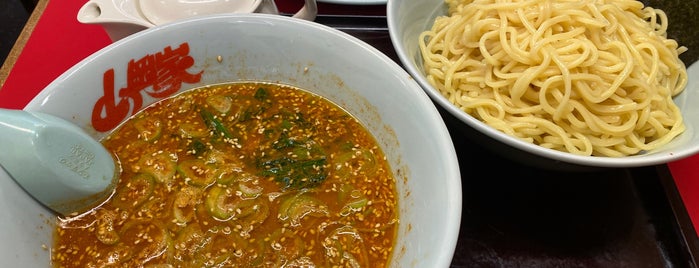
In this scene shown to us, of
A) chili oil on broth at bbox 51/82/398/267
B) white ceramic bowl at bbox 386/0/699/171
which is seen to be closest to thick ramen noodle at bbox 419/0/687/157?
white ceramic bowl at bbox 386/0/699/171

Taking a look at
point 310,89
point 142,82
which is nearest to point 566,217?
point 310,89

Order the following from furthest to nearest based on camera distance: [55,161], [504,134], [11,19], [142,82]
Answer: [11,19], [142,82], [504,134], [55,161]

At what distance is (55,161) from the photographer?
1332 millimetres

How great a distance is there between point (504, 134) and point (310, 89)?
72 centimetres

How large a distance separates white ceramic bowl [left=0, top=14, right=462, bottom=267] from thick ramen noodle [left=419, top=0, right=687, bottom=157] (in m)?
0.40

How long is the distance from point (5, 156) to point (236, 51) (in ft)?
2.57

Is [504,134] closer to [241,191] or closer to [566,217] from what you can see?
[566,217]

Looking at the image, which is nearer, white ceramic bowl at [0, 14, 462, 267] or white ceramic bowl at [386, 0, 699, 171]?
white ceramic bowl at [0, 14, 462, 267]

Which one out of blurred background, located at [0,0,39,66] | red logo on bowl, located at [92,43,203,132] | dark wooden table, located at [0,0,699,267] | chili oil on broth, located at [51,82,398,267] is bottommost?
blurred background, located at [0,0,39,66]

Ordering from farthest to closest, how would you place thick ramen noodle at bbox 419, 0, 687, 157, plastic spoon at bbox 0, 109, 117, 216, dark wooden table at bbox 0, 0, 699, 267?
thick ramen noodle at bbox 419, 0, 687, 157 < dark wooden table at bbox 0, 0, 699, 267 < plastic spoon at bbox 0, 109, 117, 216

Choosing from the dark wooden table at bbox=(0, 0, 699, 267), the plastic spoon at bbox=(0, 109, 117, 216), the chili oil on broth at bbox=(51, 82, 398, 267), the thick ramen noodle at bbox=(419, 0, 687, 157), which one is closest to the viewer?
the plastic spoon at bbox=(0, 109, 117, 216)

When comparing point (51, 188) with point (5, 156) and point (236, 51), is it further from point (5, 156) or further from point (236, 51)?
point (236, 51)

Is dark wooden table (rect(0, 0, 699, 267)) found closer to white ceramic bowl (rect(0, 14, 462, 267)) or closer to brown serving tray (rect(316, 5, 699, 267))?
brown serving tray (rect(316, 5, 699, 267))

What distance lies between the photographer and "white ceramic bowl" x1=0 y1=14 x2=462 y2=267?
127 cm
